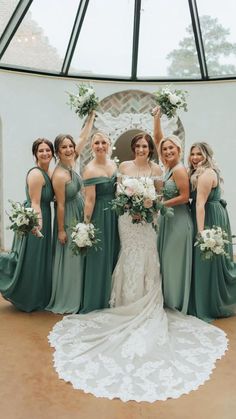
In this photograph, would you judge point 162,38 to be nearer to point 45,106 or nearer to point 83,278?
point 45,106

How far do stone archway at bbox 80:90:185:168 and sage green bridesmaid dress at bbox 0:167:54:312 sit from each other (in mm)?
4504

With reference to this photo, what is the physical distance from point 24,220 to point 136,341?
189cm

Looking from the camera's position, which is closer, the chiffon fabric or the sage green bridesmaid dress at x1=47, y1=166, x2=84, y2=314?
the chiffon fabric

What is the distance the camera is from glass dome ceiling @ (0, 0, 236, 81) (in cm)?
723

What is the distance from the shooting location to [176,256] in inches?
183

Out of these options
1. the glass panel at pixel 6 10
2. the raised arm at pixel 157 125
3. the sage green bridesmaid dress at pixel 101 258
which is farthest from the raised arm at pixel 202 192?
the glass panel at pixel 6 10

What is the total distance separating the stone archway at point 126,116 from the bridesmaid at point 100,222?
15.1 feet

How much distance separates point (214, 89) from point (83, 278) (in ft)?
19.6

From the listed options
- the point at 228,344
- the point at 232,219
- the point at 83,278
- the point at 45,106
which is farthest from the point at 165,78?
the point at 228,344

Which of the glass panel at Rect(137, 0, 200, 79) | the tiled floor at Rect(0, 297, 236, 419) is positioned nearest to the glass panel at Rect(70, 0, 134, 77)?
the glass panel at Rect(137, 0, 200, 79)

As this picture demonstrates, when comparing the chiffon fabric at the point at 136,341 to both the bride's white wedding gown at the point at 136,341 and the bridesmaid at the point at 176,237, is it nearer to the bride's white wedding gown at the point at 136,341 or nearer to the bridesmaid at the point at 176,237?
the bride's white wedding gown at the point at 136,341

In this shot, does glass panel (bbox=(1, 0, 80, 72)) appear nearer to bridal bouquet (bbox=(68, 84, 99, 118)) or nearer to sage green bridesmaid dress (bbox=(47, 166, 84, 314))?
bridal bouquet (bbox=(68, 84, 99, 118))

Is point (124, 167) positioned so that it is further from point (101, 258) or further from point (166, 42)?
point (166, 42)

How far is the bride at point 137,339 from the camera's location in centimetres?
315
